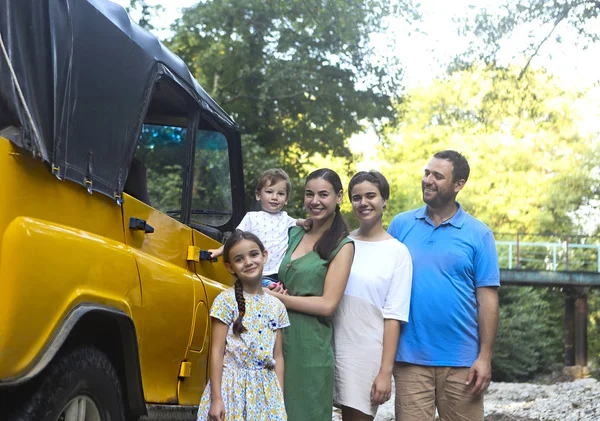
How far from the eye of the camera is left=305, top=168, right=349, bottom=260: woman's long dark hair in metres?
4.16

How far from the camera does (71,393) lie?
334cm

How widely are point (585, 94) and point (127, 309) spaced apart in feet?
140

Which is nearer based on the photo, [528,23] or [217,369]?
[217,369]

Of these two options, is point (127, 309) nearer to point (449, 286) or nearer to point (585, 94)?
point (449, 286)

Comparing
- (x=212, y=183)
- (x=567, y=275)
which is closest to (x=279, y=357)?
(x=212, y=183)

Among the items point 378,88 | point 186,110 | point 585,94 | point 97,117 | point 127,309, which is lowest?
point 127,309

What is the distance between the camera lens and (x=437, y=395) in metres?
4.54

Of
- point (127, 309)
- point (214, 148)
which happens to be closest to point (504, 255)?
point (214, 148)

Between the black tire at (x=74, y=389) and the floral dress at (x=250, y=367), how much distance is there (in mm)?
417

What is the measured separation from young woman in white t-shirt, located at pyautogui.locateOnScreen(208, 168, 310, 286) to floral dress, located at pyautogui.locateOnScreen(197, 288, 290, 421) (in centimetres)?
138

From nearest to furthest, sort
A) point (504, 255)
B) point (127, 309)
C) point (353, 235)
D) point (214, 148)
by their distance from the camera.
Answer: point (127, 309), point (353, 235), point (214, 148), point (504, 255)

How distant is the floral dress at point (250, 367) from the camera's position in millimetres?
Result: 3818

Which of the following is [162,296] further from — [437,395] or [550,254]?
[550,254]

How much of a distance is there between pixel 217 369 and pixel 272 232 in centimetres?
171
